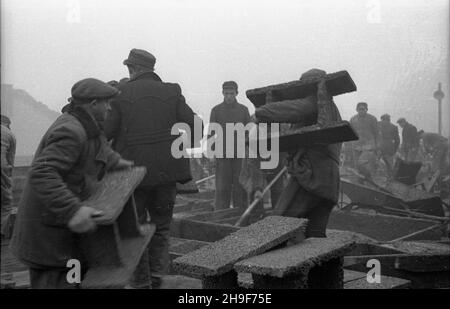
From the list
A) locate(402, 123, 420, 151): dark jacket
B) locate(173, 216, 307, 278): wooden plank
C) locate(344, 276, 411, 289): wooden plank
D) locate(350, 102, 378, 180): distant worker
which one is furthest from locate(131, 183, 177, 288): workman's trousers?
locate(402, 123, 420, 151): dark jacket

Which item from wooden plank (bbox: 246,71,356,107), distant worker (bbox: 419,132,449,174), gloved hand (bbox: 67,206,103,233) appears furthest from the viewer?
distant worker (bbox: 419,132,449,174)

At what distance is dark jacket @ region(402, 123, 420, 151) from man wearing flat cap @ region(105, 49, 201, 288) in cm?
918

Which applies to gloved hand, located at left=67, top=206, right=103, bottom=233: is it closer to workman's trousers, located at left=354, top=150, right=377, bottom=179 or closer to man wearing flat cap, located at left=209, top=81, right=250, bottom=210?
man wearing flat cap, located at left=209, top=81, right=250, bottom=210

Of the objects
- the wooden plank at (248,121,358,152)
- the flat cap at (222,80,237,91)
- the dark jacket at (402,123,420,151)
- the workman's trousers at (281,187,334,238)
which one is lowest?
the workman's trousers at (281,187,334,238)

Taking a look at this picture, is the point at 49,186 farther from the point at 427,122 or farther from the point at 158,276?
the point at 427,122

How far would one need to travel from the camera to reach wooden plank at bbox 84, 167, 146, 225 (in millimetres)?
2527

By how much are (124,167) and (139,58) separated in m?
1.15

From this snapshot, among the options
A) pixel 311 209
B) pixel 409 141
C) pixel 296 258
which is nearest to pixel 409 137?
pixel 409 141

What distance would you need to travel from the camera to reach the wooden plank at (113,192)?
2.53m

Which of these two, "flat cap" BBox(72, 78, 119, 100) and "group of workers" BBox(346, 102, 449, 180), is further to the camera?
"group of workers" BBox(346, 102, 449, 180)

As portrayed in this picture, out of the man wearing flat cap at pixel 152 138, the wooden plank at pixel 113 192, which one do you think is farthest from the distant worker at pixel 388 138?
the wooden plank at pixel 113 192

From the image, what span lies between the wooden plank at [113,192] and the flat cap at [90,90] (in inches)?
19.1

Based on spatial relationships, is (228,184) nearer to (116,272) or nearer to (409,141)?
(116,272)

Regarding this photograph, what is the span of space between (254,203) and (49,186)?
422 centimetres
